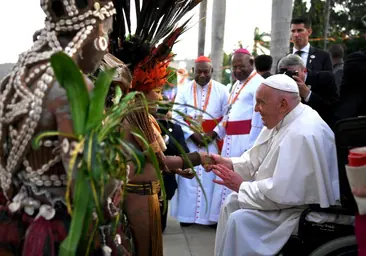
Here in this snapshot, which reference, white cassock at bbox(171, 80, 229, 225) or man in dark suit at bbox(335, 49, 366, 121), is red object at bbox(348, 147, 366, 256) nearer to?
man in dark suit at bbox(335, 49, 366, 121)

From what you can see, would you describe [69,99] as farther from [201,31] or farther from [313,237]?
[201,31]

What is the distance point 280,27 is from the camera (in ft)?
24.0

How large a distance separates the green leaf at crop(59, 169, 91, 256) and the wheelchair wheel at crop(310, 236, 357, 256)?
2041mm

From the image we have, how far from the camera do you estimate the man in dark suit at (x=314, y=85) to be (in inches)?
193

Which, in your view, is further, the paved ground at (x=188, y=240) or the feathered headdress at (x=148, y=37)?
the paved ground at (x=188, y=240)

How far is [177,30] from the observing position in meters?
3.71

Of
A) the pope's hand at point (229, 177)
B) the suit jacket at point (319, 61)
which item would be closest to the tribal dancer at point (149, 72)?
the pope's hand at point (229, 177)

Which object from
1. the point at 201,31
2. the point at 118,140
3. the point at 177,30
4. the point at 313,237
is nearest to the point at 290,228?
the point at 313,237

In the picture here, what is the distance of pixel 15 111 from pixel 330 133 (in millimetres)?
2459

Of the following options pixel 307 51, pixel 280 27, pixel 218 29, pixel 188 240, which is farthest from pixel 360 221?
pixel 218 29

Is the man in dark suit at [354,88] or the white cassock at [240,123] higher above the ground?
the man in dark suit at [354,88]

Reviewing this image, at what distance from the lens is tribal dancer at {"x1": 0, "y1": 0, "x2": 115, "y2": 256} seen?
2027mm

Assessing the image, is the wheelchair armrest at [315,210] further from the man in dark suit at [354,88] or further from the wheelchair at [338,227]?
the man in dark suit at [354,88]

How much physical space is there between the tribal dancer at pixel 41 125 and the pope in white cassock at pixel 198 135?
14.2ft
